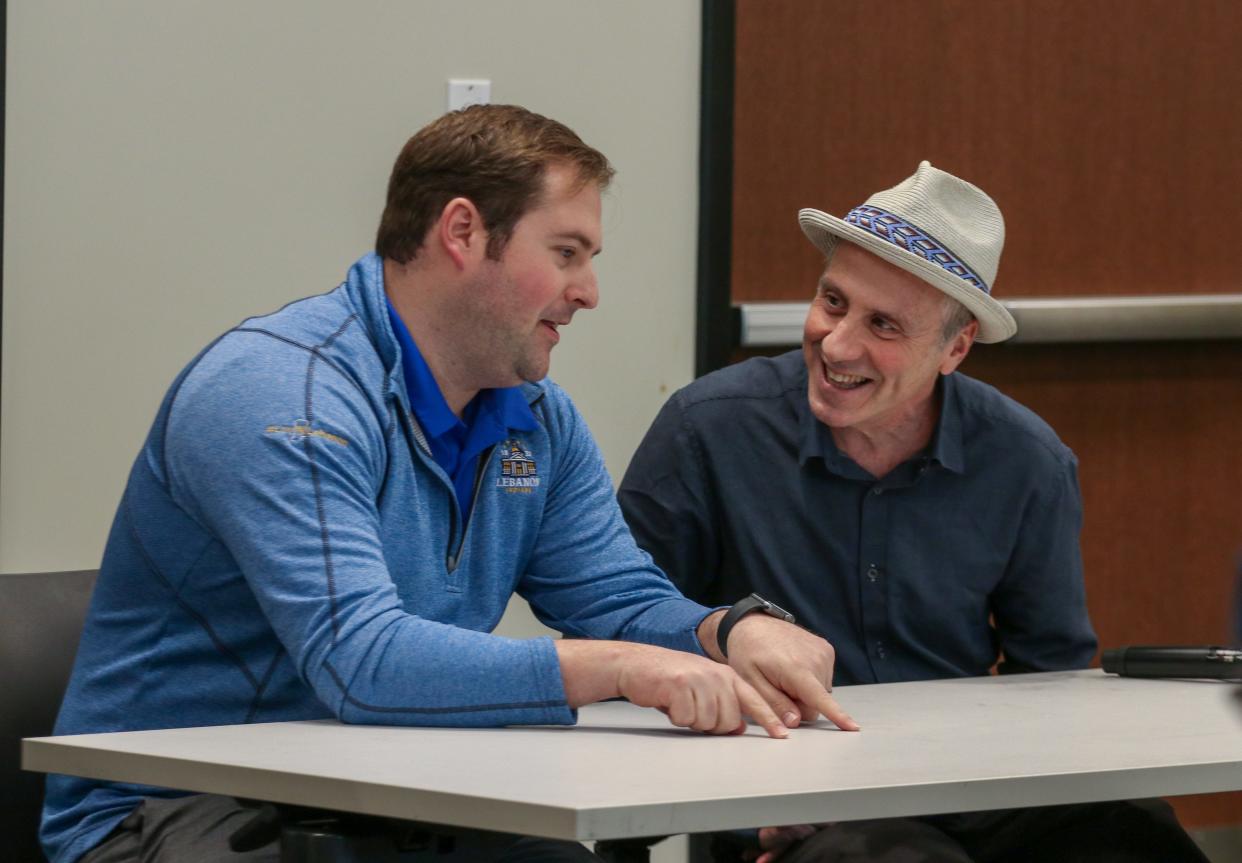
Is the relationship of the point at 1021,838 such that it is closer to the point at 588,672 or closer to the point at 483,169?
the point at 588,672

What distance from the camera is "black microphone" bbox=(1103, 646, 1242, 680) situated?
211 cm

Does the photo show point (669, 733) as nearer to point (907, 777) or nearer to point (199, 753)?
point (907, 777)

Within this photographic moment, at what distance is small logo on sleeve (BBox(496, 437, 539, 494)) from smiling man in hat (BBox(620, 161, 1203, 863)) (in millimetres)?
379

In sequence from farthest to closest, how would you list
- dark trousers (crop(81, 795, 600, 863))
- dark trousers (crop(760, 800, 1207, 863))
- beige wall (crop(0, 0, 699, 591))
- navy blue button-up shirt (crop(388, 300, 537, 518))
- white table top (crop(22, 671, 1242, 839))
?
beige wall (crop(0, 0, 699, 591)) → navy blue button-up shirt (crop(388, 300, 537, 518)) → dark trousers (crop(760, 800, 1207, 863)) → dark trousers (crop(81, 795, 600, 863)) → white table top (crop(22, 671, 1242, 839))

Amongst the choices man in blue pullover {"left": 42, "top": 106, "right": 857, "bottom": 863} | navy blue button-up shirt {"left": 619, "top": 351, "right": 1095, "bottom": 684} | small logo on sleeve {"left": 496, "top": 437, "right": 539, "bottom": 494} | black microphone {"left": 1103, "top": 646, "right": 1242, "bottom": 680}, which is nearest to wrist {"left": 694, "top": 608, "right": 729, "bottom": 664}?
man in blue pullover {"left": 42, "top": 106, "right": 857, "bottom": 863}

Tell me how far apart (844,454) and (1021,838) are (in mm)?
611

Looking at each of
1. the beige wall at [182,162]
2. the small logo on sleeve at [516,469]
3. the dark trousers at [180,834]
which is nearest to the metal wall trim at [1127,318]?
the beige wall at [182,162]

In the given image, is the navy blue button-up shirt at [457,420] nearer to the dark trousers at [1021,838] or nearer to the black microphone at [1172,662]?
the dark trousers at [1021,838]

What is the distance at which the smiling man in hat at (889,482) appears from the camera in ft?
7.66

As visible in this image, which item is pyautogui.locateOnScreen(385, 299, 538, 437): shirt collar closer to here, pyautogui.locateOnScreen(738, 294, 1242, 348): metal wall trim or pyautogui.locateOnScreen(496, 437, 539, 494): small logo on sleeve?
pyautogui.locateOnScreen(496, 437, 539, 494): small logo on sleeve

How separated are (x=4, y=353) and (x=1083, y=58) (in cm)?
235

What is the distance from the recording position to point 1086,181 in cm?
355

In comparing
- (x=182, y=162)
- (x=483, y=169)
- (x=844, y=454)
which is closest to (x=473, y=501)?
(x=483, y=169)

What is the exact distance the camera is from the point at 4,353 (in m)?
2.84
